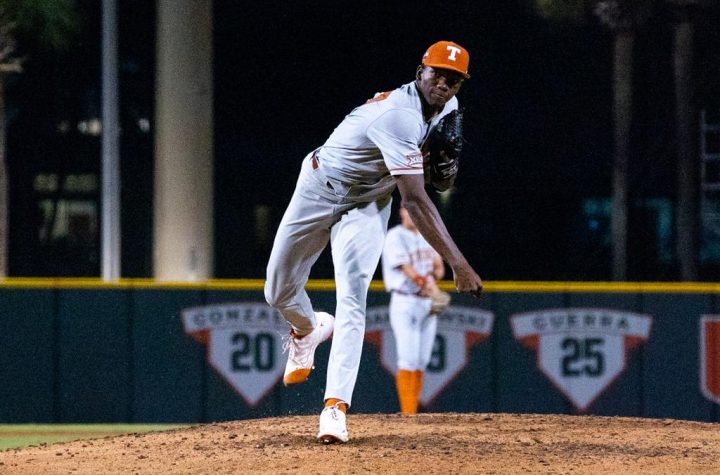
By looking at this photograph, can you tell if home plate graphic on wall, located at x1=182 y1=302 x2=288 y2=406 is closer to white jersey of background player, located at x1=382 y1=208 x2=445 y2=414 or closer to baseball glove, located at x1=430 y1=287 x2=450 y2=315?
white jersey of background player, located at x1=382 y1=208 x2=445 y2=414

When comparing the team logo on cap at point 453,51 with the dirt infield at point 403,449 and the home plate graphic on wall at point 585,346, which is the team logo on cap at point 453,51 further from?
the home plate graphic on wall at point 585,346

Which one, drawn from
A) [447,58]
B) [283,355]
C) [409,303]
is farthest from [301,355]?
[283,355]

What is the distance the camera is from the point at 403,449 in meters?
5.16

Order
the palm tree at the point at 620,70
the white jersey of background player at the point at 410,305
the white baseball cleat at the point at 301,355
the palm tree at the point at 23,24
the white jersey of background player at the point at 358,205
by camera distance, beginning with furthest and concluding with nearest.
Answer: the palm tree at the point at 620,70 < the palm tree at the point at 23,24 < the white jersey of background player at the point at 410,305 < the white baseball cleat at the point at 301,355 < the white jersey of background player at the point at 358,205

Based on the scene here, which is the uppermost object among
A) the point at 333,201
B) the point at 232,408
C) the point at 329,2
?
the point at 329,2

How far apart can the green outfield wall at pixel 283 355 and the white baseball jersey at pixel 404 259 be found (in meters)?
0.59

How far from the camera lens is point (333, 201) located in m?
5.29

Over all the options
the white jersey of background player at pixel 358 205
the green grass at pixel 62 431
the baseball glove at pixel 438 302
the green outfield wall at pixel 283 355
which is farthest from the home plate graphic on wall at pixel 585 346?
the white jersey of background player at pixel 358 205

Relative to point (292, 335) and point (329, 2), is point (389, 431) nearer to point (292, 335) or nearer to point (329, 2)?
point (292, 335)

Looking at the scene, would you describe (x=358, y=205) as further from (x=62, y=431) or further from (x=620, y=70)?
(x=620, y=70)

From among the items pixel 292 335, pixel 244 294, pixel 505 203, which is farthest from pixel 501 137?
pixel 292 335

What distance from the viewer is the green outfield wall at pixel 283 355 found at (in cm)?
962

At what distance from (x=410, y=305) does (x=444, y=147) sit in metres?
4.11

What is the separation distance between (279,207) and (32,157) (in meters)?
3.66
